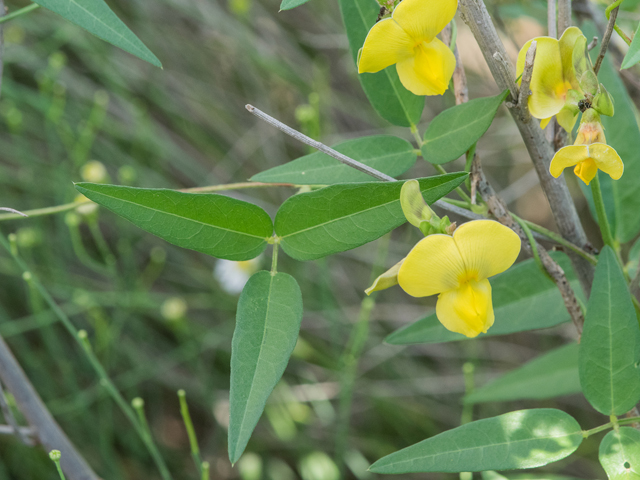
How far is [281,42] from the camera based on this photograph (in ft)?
4.12

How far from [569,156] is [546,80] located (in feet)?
0.17

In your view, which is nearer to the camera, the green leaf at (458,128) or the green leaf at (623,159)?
the green leaf at (458,128)

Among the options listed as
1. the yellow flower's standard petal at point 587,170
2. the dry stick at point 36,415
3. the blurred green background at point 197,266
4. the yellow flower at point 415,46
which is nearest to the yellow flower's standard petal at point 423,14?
the yellow flower at point 415,46

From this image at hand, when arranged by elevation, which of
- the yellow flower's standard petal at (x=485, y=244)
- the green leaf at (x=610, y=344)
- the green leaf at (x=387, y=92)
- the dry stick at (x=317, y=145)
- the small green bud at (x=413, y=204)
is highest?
the green leaf at (x=387, y=92)

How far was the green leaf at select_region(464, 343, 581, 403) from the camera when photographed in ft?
1.80

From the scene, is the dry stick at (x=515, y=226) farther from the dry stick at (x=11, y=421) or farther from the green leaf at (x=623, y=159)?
the dry stick at (x=11, y=421)

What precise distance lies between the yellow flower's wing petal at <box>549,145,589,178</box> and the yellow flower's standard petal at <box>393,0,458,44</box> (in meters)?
0.09

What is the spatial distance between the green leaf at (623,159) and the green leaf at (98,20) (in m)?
0.36

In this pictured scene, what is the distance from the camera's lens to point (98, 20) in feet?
1.00

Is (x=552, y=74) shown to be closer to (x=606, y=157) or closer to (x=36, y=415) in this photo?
(x=606, y=157)

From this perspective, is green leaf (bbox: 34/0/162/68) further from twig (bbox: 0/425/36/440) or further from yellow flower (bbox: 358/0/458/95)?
twig (bbox: 0/425/36/440)

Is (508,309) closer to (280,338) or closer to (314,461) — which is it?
(280,338)

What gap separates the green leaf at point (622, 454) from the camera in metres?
0.28

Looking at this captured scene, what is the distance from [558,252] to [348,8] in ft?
0.76
